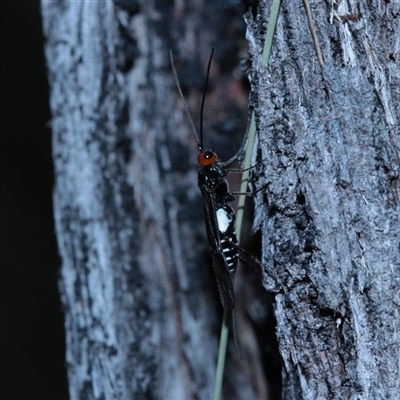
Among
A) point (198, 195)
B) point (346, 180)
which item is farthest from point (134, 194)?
point (346, 180)

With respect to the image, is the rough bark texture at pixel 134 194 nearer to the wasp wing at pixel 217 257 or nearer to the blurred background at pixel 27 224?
the wasp wing at pixel 217 257

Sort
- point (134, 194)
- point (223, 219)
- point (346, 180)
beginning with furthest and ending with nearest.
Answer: point (134, 194) → point (223, 219) → point (346, 180)

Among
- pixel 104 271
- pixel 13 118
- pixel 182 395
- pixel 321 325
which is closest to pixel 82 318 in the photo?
pixel 104 271

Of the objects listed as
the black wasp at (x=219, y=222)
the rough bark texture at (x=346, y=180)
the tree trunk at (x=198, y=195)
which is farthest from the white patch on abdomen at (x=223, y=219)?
the rough bark texture at (x=346, y=180)

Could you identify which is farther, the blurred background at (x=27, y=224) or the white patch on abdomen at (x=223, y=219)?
the blurred background at (x=27, y=224)

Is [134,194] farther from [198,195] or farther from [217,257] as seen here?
[217,257]

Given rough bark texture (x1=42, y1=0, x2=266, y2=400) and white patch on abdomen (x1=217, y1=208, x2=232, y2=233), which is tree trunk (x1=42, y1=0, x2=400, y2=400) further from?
white patch on abdomen (x1=217, y1=208, x2=232, y2=233)

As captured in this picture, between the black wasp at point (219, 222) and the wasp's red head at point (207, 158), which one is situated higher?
the wasp's red head at point (207, 158)
